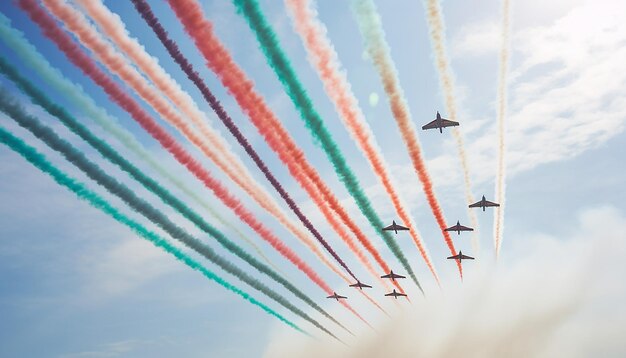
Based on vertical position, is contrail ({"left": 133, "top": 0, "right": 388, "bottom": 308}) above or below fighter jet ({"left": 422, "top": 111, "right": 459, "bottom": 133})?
below

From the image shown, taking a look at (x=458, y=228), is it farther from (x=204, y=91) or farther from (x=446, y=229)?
(x=204, y=91)

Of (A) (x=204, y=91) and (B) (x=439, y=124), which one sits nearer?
(A) (x=204, y=91)

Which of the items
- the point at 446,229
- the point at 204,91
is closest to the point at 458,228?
the point at 446,229

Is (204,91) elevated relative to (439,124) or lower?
lower

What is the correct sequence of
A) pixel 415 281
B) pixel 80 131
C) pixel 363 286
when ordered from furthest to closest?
1. pixel 363 286
2. pixel 415 281
3. pixel 80 131

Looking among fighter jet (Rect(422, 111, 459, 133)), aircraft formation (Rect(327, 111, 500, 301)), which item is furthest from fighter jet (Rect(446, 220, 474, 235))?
fighter jet (Rect(422, 111, 459, 133))

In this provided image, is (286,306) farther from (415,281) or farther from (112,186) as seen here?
(112,186)

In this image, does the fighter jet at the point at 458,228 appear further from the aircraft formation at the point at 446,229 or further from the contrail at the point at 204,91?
the contrail at the point at 204,91

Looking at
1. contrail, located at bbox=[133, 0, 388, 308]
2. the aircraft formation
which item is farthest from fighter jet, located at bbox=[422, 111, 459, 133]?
contrail, located at bbox=[133, 0, 388, 308]

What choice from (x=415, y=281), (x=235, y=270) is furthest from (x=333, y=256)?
(x=415, y=281)

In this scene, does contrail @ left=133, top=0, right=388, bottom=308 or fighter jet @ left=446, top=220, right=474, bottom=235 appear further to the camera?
fighter jet @ left=446, top=220, right=474, bottom=235

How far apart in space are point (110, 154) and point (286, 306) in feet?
78.3

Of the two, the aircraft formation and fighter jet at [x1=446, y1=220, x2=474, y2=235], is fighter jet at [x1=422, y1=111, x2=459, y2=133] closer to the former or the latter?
the aircraft formation

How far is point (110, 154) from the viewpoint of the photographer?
1738cm
